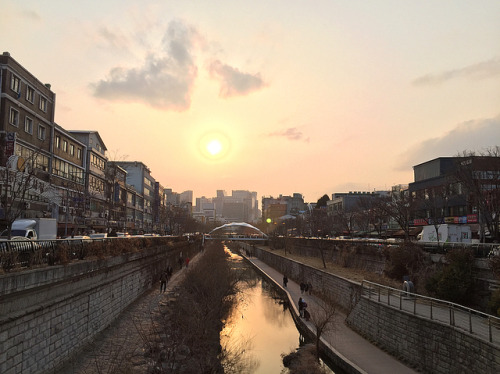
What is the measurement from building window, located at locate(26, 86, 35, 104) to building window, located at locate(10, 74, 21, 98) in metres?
1.98

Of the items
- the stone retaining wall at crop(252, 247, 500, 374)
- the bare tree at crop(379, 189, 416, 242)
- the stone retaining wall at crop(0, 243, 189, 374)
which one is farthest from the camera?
the bare tree at crop(379, 189, 416, 242)

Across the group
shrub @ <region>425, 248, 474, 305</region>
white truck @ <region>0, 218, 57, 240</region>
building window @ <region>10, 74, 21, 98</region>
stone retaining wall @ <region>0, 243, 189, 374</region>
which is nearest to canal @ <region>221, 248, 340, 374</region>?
shrub @ <region>425, 248, 474, 305</region>

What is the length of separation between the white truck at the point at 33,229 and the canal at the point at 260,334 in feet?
53.3

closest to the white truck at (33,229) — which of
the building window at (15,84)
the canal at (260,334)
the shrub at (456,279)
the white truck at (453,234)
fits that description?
the canal at (260,334)

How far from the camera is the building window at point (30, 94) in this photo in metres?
44.3

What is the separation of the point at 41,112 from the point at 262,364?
4115 centimetres

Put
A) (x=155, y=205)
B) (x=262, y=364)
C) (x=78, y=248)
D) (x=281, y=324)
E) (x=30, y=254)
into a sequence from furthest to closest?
(x=155, y=205) < (x=281, y=324) < (x=262, y=364) < (x=78, y=248) < (x=30, y=254)

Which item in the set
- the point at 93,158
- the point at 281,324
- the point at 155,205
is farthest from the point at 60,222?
the point at 155,205

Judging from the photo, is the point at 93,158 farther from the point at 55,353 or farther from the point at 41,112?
the point at 55,353

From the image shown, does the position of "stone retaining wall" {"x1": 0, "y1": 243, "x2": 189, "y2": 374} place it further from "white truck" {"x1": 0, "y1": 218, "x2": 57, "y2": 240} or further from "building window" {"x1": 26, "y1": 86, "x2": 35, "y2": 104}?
"building window" {"x1": 26, "y1": 86, "x2": 35, "y2": 104}

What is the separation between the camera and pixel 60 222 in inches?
2160

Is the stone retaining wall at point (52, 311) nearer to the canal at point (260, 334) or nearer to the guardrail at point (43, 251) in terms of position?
the guardrail at point (43, 251)

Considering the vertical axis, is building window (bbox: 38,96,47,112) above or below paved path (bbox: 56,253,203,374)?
above

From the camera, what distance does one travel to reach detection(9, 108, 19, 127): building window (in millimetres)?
40494
